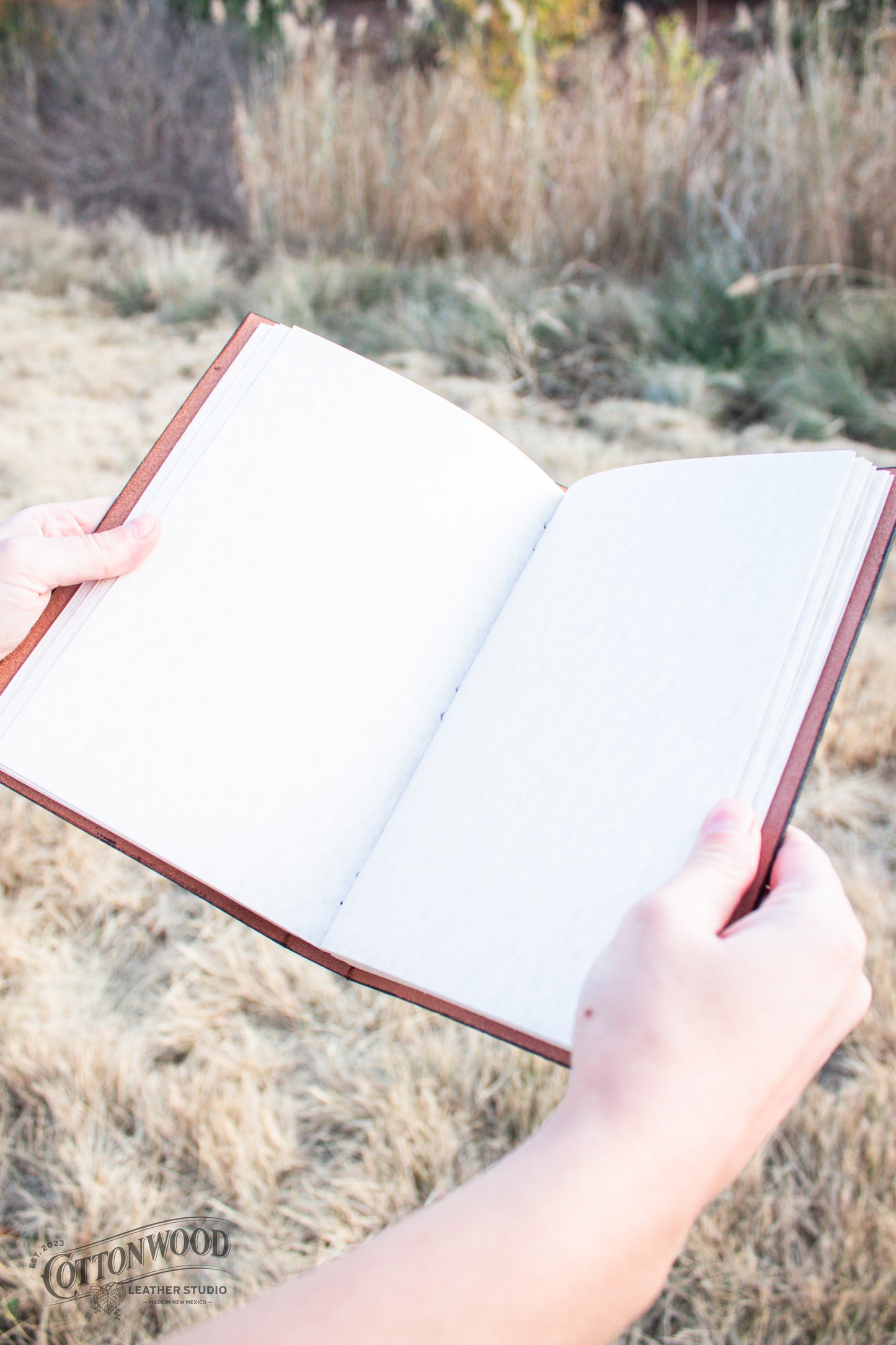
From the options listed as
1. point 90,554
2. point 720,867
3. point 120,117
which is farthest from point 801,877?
point 120,117

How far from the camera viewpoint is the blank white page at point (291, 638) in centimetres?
78

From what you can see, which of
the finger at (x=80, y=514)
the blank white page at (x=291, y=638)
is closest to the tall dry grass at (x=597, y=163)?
the blank white page at (x=291, y=638)

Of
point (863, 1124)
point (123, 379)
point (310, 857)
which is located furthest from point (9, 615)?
point (123, 379)

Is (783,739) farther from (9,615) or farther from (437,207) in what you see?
(437,207)

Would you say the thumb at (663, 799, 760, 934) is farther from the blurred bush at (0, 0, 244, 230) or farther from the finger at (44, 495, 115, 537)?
the blurred bush at (0, 0, 244, 230)

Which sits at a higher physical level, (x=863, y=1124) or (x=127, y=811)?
(x=127, y=811)

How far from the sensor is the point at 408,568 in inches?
35.5

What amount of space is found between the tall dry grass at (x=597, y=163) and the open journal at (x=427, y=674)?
108 inches

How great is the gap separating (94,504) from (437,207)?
3180mm

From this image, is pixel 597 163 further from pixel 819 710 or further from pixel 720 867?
pixel 720 867

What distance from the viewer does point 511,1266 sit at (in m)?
0.45

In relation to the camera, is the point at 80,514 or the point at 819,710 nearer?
the point at 819,710

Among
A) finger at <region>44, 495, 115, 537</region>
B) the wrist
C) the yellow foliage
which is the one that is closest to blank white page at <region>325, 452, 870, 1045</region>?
the wrist

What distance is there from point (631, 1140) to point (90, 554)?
0.71 m
